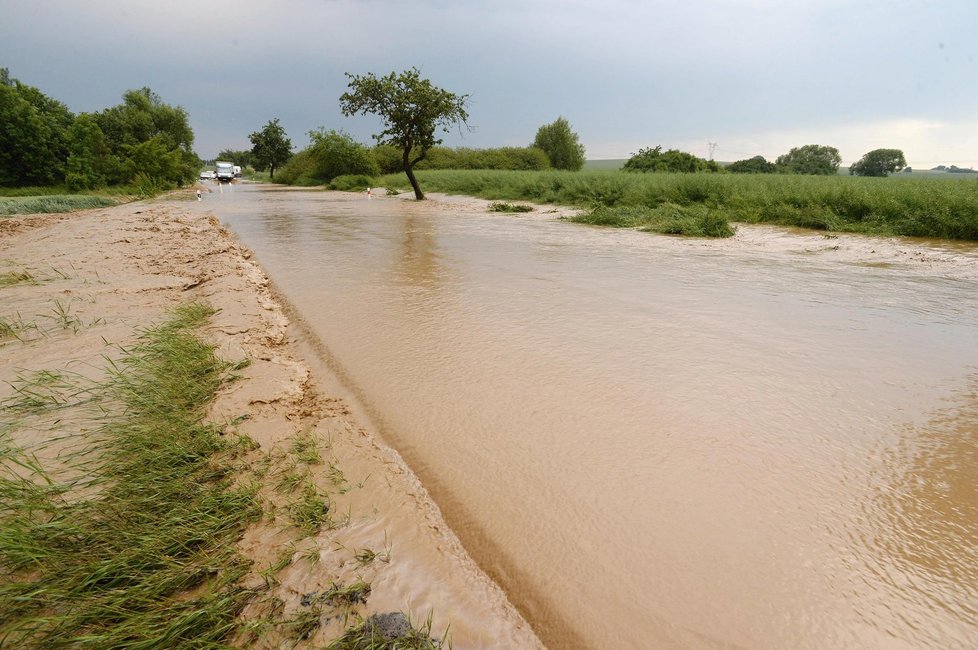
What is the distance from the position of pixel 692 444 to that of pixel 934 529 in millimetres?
955

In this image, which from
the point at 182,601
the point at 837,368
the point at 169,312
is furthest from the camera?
the point at 169,312

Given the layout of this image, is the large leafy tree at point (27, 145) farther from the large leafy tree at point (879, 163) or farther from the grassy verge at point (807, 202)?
the large leafy tree at point (879, 163)

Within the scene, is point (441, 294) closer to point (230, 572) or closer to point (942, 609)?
point (230, 572)

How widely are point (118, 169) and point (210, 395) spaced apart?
119 ft

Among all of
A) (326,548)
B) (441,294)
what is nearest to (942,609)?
(326,548)

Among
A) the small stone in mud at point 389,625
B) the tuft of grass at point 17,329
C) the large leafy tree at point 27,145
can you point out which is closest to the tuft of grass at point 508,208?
the tuft of grass at point 17,329

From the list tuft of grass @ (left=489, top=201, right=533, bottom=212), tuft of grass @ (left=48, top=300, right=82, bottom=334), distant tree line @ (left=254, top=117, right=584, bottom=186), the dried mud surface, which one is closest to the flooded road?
the dried mud surface

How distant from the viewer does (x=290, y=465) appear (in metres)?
2.11

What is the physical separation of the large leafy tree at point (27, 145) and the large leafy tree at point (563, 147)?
47237 millimetres

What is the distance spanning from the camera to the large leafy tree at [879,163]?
52125 millimetres

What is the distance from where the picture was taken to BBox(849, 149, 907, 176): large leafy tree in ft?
171

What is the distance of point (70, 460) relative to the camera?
2.03 m

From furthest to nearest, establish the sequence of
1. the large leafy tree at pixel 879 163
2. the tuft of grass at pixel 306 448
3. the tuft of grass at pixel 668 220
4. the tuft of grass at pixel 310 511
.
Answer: the large leafy tree at pixel 879 163 < the tuft of grass at pixel 668 220 < the tuft of grass at pixel 306 448 < the tuft of grass at pixel 310 511

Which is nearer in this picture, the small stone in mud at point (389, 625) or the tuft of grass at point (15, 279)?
the small stone in mud at point (389, 625)
